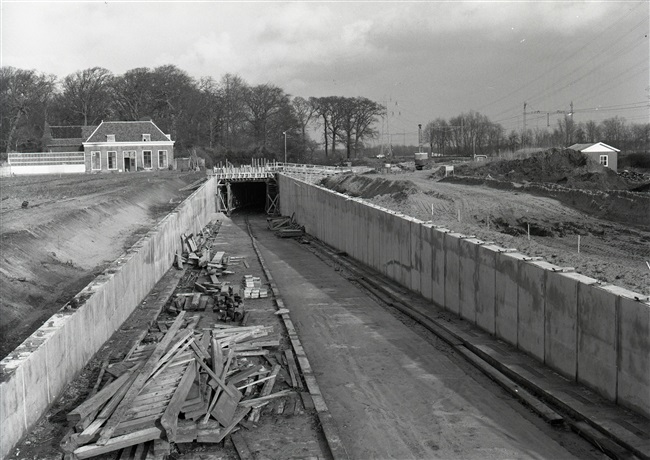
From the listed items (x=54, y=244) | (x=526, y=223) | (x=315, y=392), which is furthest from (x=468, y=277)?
(x=526, y=223)

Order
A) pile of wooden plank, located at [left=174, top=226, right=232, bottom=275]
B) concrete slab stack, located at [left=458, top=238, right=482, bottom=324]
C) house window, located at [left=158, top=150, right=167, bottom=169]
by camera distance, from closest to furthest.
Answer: concrete slab stack, located at [left=458, top=238, right=482, bottom=324]
pile of wooden plank, located at [left=174, top=226, right=232, bottom=275]
house window, located at [left=158, top=150, right=167, bottom=169]

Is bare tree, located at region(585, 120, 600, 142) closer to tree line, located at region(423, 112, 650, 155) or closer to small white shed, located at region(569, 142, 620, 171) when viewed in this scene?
tree line, located at region(423, 112, 650, 155)

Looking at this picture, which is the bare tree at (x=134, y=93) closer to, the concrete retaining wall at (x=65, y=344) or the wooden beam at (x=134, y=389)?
the concrete retaining wall at (x=65, y=344)

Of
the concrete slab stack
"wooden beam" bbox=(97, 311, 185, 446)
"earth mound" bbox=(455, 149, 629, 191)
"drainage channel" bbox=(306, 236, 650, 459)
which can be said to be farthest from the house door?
"wooden beam" bbox=(97, 311, 185, 446)

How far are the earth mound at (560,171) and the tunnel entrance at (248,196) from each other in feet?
77.8

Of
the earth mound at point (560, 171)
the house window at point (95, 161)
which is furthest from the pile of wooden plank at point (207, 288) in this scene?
the house window at point (95, 161)

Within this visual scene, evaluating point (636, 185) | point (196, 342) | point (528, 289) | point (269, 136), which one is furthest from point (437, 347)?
point (269, 136)

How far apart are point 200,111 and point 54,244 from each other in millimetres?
85082

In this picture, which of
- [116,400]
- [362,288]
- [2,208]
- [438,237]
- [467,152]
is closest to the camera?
[116,400]

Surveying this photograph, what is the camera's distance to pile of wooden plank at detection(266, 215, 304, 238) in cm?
4281

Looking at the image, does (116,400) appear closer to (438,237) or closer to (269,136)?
(438,237)

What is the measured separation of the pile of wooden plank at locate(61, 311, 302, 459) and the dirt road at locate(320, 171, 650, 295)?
8.70 metres

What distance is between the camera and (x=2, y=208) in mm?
36500

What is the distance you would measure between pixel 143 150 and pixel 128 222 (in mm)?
46811
